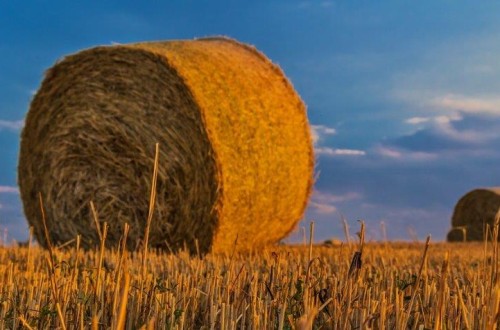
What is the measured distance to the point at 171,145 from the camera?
275 inches

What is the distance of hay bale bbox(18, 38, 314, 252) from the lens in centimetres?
684

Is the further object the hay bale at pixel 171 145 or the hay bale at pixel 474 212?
the hay bale at pixel 474 212

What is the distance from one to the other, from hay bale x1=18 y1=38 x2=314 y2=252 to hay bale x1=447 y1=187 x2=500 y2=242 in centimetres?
738

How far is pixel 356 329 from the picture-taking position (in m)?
2.36

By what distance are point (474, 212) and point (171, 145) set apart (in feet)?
31.9

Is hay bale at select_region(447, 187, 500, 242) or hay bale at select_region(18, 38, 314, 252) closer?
hay bale at select_region(18, 38, 314, 252)

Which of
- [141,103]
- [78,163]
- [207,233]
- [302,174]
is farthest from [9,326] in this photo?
[302,174]

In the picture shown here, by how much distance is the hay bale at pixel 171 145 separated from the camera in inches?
269

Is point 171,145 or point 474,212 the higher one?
point 474,212

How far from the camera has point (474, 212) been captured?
14.8 metres

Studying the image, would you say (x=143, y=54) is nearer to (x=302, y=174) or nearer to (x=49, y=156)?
(x=49, y=156)

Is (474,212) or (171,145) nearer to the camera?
(171,145)

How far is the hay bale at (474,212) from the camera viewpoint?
47.1 feet

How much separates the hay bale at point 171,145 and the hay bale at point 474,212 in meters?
7.38
